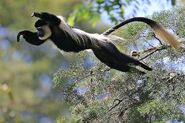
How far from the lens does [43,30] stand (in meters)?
3.20

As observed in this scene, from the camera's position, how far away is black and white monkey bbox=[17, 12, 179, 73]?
3.22 m

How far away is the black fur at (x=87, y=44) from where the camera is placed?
3.29 m

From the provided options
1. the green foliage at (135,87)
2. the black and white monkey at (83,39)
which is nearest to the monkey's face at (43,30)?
the black and white monkey at (83,39)

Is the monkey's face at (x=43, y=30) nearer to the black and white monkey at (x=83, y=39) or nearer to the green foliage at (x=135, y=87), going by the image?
the black and white monkey at (x=83, y=39)

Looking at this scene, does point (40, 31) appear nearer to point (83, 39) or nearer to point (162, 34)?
point (83, 39)

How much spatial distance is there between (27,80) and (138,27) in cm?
563

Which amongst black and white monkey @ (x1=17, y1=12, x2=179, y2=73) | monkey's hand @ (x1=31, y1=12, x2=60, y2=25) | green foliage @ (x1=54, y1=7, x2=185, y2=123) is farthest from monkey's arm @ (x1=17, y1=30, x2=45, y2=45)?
green foliage @ (x1=54, y1=7, x2=185, y2=123)

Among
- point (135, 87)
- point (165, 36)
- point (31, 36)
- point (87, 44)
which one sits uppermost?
point (31, 36)

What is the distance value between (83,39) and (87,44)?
0.06 meters

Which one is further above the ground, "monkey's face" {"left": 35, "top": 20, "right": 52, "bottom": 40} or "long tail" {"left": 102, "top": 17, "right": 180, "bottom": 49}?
"monkey's face" {"left": 35, "top": 20, "right": 52, "bottom": 40}

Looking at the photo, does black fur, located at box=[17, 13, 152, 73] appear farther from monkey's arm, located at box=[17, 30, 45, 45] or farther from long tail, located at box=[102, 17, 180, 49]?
long tail, located at box=[102, 17, 180, 49]

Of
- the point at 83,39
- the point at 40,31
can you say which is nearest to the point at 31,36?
the point at 40,31

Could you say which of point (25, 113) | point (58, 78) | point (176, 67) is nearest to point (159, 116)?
point (176, 67)

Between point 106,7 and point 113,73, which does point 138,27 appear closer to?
point 113,73
